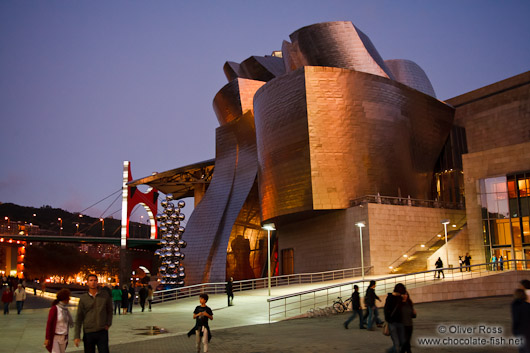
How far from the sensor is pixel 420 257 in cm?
2847

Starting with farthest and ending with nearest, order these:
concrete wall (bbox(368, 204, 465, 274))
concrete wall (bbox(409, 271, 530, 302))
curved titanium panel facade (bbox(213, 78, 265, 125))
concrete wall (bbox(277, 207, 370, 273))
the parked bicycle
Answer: curved titanium panel facade (bbox(213, 78, 265, 125)) → concrete wall (bbox(277, 207, 370, 273)) → concrete wall (bbox(368, 204, 465, 274)) → concrete wall (bbox(409, 271, 530, 302)) → the parked bicycle

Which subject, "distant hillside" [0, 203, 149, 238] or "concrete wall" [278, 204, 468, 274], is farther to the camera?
"distant hillside" [0, 203, 149, 238]

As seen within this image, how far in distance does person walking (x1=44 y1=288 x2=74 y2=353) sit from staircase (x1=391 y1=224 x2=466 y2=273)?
2348 cm

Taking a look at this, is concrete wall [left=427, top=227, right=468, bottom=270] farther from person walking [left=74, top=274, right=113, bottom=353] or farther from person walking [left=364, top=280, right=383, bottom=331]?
person walking [left=74, top=274, right=113, bottom=353]

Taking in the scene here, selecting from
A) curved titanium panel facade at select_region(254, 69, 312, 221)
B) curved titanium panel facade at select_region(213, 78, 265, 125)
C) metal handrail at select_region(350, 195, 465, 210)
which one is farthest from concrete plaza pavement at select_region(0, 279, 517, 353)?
curved titanium panel facade at select_region(213, 78, 265, 125)

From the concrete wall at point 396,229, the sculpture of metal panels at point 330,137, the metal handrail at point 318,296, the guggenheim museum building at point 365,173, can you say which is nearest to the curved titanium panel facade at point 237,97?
the guggenheim museum building at point 365,173

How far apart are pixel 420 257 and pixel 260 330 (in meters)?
17.5

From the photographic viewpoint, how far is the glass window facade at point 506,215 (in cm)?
2661

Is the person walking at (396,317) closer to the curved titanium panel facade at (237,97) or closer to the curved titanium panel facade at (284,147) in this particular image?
the curved titanium panel facade at (284,147)

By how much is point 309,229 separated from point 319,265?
2842 mm

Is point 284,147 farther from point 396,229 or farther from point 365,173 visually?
point 396,229

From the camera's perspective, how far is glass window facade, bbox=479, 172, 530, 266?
26609mm

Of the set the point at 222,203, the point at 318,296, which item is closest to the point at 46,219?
the point at 222,203

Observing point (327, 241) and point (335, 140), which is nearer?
point (335, 140)
